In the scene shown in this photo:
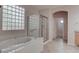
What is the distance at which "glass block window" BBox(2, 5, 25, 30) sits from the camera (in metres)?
2.74

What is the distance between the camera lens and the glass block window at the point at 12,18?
274 cm

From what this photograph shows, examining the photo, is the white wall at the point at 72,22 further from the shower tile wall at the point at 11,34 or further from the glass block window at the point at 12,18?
the shower tile wall at the point at 11,34

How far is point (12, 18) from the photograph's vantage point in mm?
3035

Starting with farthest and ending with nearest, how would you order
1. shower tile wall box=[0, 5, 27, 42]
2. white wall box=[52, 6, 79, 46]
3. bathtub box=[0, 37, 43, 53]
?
white wall box=[52, 6, 79, 46]
shower tile wall box=[0, 5, 27, 42]
bathtub box=[0, 37, 43, 53]

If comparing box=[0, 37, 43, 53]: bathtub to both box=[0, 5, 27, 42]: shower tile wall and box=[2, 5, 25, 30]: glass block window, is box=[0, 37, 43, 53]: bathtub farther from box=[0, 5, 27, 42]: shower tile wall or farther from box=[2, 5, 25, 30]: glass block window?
box=[2, 5, 25, 30]: glass block window

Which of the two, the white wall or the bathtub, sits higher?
the white wall

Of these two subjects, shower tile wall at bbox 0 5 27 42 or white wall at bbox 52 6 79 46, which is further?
white wall at bbox 52 6 79 46

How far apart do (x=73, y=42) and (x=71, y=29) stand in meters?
0.45

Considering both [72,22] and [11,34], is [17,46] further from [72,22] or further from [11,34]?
[72,22]

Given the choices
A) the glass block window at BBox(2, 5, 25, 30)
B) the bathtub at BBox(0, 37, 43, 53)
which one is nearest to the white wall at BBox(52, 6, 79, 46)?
the glass block window at BBox(2, 5, 25, 30)

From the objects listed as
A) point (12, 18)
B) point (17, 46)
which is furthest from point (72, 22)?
point (17, 46)

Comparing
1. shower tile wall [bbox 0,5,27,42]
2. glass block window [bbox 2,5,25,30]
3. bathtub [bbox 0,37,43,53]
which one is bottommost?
bathtub [bbox 0,37,43,53]
